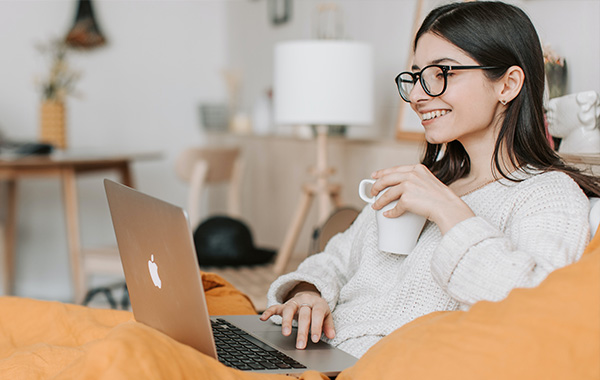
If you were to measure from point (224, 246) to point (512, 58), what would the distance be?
1414 millimetres

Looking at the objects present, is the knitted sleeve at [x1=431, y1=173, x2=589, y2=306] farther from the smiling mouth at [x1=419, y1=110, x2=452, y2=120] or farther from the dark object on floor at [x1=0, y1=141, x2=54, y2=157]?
the dark object on floor at [x1=0, y1=141, x2=54, y2=157]

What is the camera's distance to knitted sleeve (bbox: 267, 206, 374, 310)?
1.26 m

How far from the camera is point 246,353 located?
1032mm

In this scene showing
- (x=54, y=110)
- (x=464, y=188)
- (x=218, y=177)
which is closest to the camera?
(x=464, y=188)

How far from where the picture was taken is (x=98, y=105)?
14.2ft

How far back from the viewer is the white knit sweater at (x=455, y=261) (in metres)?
0.93

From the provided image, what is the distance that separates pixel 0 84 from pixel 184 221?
3671 millimetres

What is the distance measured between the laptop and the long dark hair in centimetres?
44

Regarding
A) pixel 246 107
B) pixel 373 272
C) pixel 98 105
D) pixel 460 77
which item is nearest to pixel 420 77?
pixel 460 77

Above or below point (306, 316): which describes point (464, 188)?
above

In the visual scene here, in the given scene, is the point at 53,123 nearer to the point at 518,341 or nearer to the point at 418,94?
the point at 418,94

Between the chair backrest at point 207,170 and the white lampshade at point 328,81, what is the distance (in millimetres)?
997

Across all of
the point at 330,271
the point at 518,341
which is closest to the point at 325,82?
the point at 330,271

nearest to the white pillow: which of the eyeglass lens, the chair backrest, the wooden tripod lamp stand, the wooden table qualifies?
the eyeglass lens
